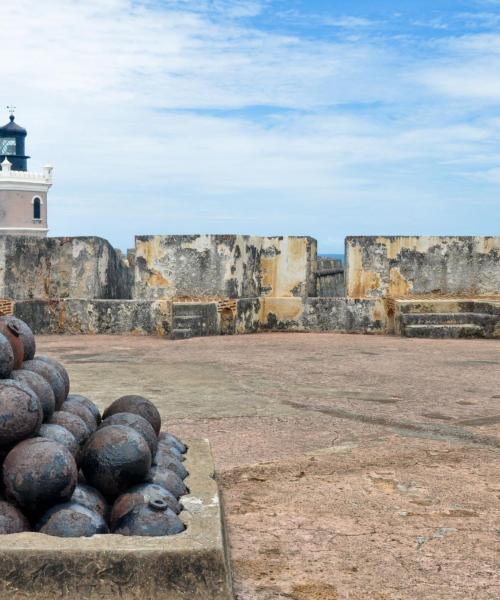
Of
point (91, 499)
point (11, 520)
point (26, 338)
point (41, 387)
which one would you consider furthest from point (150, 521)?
point (26, 338)

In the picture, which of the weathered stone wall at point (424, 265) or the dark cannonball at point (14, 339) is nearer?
the dark cannonball at point (14, 339)

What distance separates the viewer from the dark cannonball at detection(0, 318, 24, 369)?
2.90 meters

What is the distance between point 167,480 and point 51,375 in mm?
652

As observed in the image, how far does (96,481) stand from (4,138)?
62971 mm

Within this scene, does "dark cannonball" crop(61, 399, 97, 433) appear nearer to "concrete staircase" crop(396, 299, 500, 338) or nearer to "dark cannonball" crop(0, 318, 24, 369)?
"dark cannonball" crop(0, 318, 24, 369)

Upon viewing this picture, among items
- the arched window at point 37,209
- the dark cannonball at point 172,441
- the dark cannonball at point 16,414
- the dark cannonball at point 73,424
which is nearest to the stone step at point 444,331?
the dark cannonball at point 172,441

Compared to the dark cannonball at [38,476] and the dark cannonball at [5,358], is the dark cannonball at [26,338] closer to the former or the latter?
the dark cannonball at [5,358]

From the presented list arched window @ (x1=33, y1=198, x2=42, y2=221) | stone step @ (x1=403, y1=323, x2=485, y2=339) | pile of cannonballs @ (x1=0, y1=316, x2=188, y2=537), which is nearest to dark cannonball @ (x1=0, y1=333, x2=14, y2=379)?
pile of cannonballs @ (x1=0, y1=316, x2=188, y2=537)

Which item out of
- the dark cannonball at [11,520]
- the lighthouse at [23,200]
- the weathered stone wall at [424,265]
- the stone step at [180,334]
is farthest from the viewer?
the lighthouse at [23,200]

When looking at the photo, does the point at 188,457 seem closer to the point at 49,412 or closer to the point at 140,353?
the point at 49,412

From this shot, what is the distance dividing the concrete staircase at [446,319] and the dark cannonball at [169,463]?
7.93 m

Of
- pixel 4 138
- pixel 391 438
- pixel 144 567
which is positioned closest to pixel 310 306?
pixel 391 438

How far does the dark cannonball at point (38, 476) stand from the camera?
2355mm

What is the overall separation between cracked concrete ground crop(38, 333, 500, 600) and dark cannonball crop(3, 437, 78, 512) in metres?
0.61
